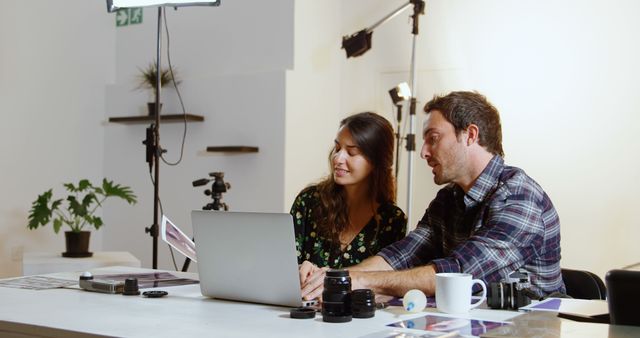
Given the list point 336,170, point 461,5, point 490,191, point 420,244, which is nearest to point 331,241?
point 336,170

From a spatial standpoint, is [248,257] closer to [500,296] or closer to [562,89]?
[500,296]

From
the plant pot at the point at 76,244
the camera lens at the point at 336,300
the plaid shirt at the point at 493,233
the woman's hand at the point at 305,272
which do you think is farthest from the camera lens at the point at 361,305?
the plant pot at the point at 76,244

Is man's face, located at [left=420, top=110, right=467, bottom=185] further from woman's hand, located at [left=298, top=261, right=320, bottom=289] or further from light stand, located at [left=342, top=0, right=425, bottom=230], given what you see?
light stand, located at [left=342, top=0, right=425, bottom=230]

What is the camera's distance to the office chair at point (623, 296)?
1.29 metres

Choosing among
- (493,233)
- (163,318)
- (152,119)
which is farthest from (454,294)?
(152,119)

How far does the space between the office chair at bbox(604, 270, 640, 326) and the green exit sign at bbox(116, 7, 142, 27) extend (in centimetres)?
480

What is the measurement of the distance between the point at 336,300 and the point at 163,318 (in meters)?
0.35

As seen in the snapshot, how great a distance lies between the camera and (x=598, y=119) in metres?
4.41

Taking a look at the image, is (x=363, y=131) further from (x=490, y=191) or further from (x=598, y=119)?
(x=598, y=119)

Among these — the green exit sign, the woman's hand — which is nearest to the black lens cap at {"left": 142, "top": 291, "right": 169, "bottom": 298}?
the woman's hand

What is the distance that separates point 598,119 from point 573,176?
0.35 metres

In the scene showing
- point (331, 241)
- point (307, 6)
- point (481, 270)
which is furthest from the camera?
point (307, 6)

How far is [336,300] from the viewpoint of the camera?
61.5 inches

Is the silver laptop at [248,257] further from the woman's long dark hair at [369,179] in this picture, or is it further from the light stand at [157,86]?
the light stand at [157,86]
